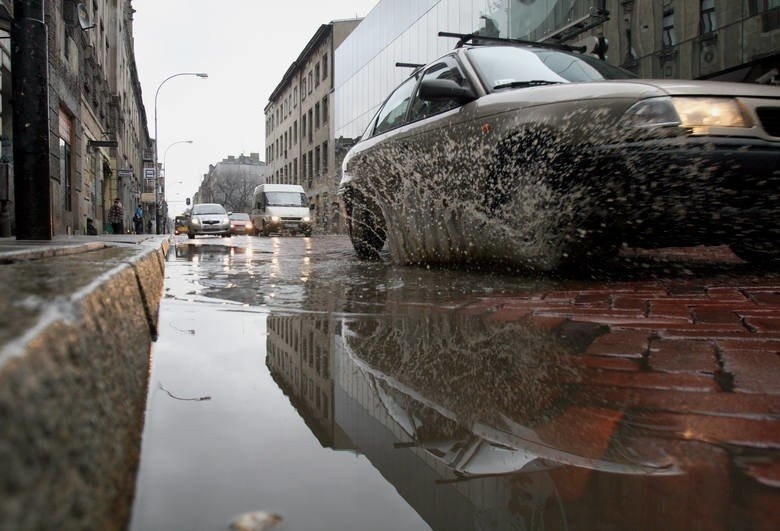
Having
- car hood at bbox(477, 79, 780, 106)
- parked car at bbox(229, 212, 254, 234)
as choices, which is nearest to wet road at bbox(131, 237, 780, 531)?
car hood at bbox(477, 79, 780, 106)

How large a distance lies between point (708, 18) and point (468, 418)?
55.8 feet

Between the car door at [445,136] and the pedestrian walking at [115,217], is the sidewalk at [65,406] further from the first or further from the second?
the pedestrian walking at [115,217]

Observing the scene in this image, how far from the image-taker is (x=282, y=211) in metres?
24.2

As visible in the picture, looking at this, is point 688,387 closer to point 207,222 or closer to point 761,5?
point 761,5

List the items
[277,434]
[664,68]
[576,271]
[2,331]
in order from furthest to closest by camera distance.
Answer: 1. [664,68]
2. [576,271]
3. [277,434]
4. [2,331]

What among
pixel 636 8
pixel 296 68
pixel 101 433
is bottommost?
pixel 101 433

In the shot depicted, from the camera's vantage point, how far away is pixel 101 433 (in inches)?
28.2

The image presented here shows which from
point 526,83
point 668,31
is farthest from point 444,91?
point 668,31

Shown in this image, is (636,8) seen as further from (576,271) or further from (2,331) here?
(2,331)

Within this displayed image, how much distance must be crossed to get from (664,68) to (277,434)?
17.6 m

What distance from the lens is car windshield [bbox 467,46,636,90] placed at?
4203mm

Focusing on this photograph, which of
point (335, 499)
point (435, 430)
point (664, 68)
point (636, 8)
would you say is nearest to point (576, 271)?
point (435, 430)

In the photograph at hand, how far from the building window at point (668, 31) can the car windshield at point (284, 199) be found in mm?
14711

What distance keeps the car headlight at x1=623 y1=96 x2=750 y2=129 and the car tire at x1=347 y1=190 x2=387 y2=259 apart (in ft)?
9.94
